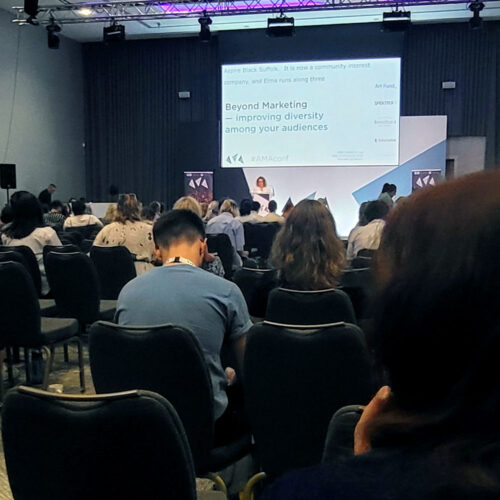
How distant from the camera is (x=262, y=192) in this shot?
12695 mm

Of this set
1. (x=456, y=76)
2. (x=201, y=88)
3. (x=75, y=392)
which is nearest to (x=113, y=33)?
(x=201, y=88)

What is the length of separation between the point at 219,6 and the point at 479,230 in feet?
38.6

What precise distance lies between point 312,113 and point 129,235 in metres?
7.86

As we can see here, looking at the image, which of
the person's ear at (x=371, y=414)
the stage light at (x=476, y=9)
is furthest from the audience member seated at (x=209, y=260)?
the stage light at (x=476, y=9)

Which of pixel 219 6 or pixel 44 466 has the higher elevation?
pixel 219 6

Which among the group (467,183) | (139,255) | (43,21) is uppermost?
(43,21)

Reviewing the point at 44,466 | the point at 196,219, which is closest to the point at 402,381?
the point at 44,466

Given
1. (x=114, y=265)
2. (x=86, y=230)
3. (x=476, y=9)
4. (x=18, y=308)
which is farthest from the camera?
(x=476, y=9)

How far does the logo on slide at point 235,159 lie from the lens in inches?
507

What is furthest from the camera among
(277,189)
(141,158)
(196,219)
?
(141,158)

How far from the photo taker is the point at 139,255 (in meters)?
5.46

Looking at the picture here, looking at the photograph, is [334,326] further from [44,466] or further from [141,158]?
[141,158]

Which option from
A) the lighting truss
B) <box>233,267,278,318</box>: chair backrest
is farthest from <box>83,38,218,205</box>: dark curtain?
<box>233,267,278,318</box>: chair backrest

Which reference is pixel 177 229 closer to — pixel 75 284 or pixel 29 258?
pixel 75 284
